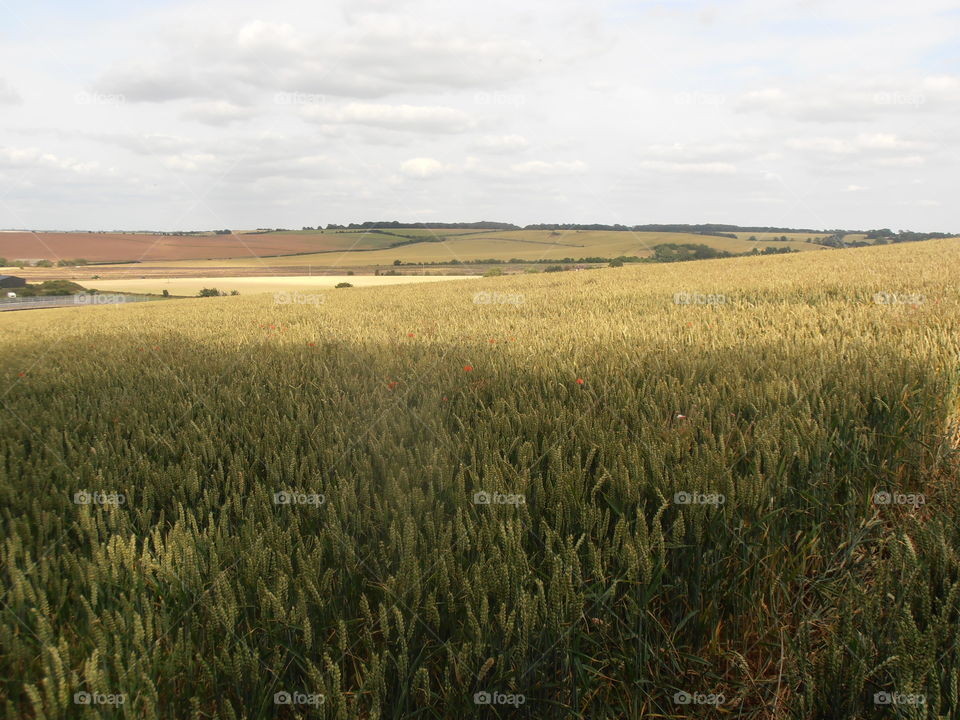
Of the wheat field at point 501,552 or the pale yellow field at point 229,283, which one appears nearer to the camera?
the wheat field at point 501,552

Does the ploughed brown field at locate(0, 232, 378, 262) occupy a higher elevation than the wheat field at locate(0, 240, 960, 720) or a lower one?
higher

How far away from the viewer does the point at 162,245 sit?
6325 centimetres

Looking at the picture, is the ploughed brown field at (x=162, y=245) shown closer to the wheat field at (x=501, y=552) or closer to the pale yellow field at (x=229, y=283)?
the pale yellow field at (x=229, y=283)

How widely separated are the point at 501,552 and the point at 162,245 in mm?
70795

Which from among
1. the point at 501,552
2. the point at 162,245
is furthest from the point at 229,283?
the point at 501,552

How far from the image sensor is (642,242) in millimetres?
64062

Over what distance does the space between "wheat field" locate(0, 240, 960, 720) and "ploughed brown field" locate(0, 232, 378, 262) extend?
Answer: 5096 cm

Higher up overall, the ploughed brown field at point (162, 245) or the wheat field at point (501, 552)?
the ploughed brown field at point (162, 245)

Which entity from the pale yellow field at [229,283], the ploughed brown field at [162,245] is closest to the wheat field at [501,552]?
the pale yellow field at [229,283]

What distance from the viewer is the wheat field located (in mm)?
1489

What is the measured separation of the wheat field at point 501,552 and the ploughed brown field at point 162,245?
51.0 m

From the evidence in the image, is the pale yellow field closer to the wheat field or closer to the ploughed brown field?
the ploughed brown field

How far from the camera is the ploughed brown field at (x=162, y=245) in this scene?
151 feet

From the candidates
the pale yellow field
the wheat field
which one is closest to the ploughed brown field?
the pale yellow field
